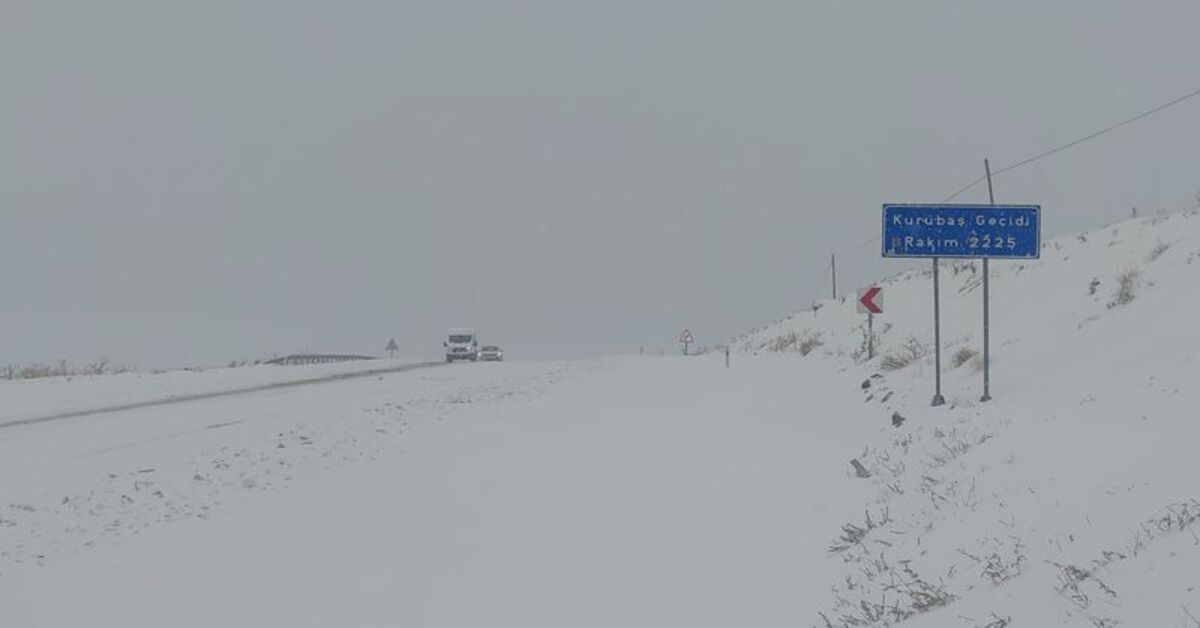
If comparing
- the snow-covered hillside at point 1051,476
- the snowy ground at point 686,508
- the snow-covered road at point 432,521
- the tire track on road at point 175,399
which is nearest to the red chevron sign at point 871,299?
the snow-covered hillside at point 1051,476

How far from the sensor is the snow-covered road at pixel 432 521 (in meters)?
7.24

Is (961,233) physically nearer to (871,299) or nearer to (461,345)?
(871,299)

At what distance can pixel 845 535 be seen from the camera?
860 centimetres

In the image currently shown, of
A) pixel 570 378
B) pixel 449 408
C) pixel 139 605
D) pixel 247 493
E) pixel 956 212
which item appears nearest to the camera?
pixel 139 605

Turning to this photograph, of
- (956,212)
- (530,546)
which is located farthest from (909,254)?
(530,546)

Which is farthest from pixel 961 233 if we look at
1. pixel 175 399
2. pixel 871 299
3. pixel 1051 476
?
pixel 175 399

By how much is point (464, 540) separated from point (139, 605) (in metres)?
2.81

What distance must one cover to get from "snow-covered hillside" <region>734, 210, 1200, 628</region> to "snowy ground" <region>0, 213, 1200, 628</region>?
32 mm

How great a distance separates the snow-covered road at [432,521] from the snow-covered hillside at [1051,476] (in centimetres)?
65

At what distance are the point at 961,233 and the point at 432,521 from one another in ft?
29.5

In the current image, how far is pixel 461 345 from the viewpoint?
2534 inches

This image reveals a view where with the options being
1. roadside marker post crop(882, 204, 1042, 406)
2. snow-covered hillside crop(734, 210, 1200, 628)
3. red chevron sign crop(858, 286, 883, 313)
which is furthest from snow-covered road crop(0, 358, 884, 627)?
red chevron sign crop(858, 286, 883, 313)

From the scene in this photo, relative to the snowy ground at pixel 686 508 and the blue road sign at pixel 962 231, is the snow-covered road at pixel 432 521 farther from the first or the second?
the blue road sign at pixel 962 231

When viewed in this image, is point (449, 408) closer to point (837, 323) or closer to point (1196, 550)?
point (1196, 550)
